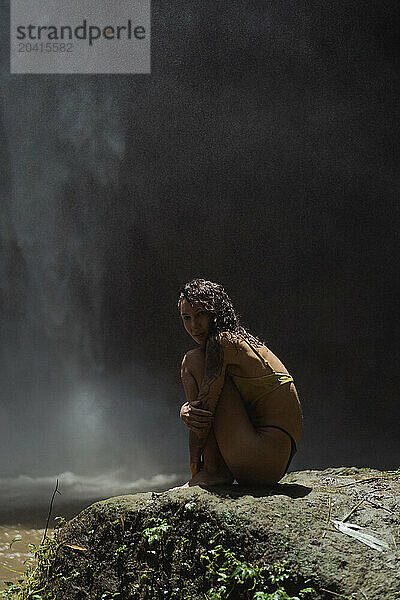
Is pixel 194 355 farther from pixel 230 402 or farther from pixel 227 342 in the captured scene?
pixel 230 402

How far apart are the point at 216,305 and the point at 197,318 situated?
5.5 inches

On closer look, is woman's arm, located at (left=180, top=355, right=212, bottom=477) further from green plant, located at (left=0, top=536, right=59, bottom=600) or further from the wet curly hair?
green plant, located at (left=0, top=536, right=59, bottom=600)

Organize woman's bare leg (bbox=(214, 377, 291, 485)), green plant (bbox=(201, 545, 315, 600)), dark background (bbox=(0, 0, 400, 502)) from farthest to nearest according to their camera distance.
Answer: dark background (bbox=(0, 0, 400, 502)) → woman's bare leg (bbox=(214, 377, 291, 485)) → green plant (bbox=(201, 545, 315, 600))

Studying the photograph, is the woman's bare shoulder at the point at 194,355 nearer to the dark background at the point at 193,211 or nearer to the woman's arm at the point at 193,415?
the woman's arm at the point at 193,415

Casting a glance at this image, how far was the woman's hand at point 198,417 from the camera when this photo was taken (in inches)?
151

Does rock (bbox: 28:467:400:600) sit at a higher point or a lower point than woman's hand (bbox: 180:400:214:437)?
lower

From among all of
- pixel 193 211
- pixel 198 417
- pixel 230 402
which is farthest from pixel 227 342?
pixel 193 211

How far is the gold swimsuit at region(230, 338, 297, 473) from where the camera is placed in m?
3.97

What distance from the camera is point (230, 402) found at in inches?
154

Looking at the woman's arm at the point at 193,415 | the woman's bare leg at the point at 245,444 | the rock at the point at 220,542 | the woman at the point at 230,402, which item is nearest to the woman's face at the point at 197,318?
the woman at the point at 230,402

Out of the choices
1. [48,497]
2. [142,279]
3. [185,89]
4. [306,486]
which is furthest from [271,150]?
[306,486]

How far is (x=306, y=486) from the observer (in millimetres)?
4207

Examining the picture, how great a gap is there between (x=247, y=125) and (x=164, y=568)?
9.37 meters

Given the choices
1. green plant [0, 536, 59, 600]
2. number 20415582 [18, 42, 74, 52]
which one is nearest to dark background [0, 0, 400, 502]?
number 20415582 [18, 42, 74, 52]
